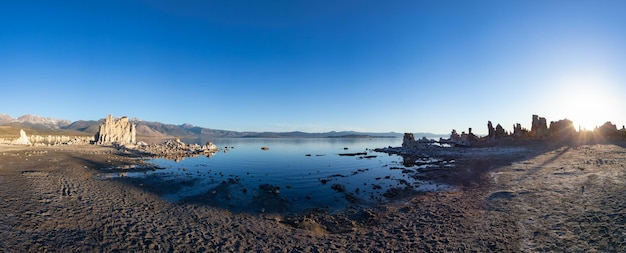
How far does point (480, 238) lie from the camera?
1252cm

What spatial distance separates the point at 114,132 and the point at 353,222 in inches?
4417

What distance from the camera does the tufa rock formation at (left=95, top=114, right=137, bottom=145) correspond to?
92500mm

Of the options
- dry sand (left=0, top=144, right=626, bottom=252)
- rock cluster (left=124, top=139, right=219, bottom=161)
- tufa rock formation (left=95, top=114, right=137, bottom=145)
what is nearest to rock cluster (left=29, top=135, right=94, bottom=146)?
tufa rock formation (left=95, top=114, right=137, bottom=145)

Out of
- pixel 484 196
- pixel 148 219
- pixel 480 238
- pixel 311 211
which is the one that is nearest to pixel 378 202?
pixel 311 211

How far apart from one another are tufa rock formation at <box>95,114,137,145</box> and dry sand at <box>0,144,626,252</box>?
84.8m

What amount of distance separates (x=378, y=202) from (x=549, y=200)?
11215 mm

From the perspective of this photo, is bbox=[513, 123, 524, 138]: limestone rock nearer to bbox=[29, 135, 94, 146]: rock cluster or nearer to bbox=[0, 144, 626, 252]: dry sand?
bbox=[0, 144, 626, 252]: dry sand

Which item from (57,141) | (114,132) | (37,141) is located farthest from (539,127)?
(37,141)

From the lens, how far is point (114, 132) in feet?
319

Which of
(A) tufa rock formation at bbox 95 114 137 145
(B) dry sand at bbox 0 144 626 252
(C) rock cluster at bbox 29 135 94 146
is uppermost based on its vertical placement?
(A) tufa rock formation at bbox 95 114 137 145

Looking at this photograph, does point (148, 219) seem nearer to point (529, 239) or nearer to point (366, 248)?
point (366, 248)

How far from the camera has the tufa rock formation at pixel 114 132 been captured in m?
92.5

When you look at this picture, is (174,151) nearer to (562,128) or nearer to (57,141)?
(57,141)

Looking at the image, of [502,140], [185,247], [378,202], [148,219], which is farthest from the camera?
[502,140]
